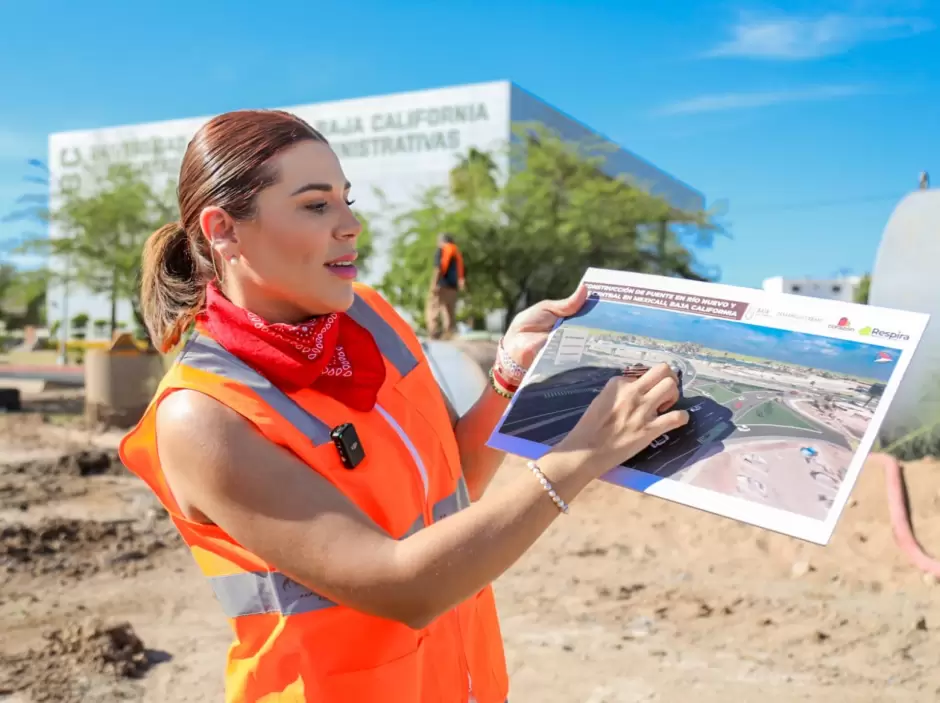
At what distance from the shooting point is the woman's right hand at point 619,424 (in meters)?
1.34

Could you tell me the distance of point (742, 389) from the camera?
1502 mm

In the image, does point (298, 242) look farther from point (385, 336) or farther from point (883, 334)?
point (883, 334)

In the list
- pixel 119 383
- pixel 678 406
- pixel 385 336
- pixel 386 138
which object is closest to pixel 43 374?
pixel 119 383

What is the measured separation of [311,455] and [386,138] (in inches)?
1531

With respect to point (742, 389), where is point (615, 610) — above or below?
below

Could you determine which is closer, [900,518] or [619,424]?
[619,424]

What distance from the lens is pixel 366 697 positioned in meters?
1.42

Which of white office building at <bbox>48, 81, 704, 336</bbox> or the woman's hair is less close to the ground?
white office building at <bbox>48, 81, 704, 336</bbox>

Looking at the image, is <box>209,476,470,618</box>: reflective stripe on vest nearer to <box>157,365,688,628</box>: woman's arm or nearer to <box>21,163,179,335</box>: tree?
<box>157,365,688,628</box>: woman's arm

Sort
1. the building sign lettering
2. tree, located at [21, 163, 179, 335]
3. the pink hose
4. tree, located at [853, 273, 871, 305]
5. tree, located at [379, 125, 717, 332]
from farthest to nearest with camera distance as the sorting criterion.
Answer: the building sign lettering, tree, located at [853, 273, 871, 305], tree, located at [21, 163, 179, 335], tree, located at [379, 125, 717, 332], the pink hose

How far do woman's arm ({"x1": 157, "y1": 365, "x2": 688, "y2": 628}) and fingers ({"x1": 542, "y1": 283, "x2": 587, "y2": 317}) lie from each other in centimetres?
46

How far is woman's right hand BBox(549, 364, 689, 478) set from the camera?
1.34 meters

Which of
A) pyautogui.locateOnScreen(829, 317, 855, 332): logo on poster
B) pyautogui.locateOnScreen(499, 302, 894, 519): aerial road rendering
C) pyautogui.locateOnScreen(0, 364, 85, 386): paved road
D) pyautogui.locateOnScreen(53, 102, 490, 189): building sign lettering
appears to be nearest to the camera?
pyautogui.locateOnScreen(499, 302, 894, 519): aerial road rendering

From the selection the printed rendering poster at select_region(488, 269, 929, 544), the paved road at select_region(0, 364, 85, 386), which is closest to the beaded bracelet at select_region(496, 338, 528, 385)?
the printed rendering poster at select_region(488, 269, 929, 544)
